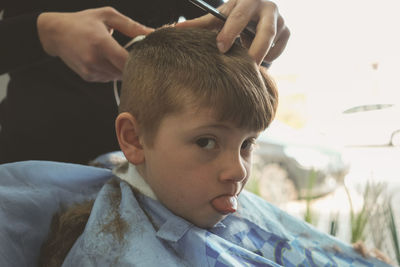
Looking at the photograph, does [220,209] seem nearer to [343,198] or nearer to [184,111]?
[184,111]

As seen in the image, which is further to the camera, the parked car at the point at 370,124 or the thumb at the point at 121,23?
the parked car at the point at 370,124

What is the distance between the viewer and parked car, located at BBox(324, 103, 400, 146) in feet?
6.11

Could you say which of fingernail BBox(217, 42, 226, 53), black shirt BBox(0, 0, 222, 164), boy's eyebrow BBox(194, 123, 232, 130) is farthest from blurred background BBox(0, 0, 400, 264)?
boy's eyebrow BBox(194, 123, 232, 130)

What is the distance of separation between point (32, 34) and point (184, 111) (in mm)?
557

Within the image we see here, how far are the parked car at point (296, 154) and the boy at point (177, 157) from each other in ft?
5.09

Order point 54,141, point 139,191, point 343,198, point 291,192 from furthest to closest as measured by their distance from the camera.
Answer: point 291,192 < point 343,198 < point 54,141 < point 139,191

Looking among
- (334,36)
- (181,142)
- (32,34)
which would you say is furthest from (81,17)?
(334,36)

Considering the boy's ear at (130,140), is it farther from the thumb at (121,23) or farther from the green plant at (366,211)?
the green plant at (366,211)

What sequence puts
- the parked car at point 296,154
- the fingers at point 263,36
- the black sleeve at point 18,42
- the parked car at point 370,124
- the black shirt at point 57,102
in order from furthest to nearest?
the parked car at point 296,154 < the parked car at point 370,124 < the black shirt at point 57,102 < the black sleeve at point 18,42 < the fingers at point 263,36

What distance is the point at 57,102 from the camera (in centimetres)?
111

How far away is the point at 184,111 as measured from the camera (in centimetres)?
73

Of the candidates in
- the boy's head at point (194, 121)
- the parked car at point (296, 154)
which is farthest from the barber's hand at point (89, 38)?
the parked car at point (296, 154)

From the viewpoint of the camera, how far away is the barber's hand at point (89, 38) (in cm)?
89

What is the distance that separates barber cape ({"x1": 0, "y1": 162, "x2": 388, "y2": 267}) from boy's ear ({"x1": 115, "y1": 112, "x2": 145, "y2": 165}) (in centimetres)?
9
